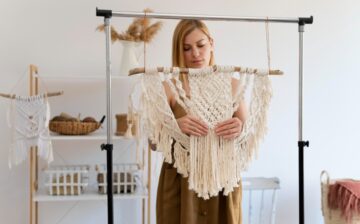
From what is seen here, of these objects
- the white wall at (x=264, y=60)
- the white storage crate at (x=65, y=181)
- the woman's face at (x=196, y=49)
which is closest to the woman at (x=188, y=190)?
the woman's face at (x=196, y=49)

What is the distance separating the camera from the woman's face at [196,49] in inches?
58.4

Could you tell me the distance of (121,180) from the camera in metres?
2.22

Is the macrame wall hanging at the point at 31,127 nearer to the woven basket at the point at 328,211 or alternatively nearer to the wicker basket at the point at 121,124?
the wicker basket at the point at 121,124

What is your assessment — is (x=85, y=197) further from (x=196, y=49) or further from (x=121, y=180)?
(x=196, y=49)

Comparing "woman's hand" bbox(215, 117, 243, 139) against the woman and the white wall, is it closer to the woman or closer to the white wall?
the woman

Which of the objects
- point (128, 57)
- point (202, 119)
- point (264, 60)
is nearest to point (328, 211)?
point (264, 60)

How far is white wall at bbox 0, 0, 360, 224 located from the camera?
2.37 m

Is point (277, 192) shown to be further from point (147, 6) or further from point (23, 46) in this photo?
point (23, 46)

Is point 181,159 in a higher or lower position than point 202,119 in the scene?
lower

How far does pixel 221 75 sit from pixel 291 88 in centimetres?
131

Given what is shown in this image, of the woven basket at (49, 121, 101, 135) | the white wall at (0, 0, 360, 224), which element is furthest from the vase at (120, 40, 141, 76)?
the woven basket at (49, 121, 101, 135)

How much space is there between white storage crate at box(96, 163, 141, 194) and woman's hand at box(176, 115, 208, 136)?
0.92m

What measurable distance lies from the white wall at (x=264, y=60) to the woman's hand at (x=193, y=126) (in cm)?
113

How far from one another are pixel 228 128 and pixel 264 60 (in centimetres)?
128
